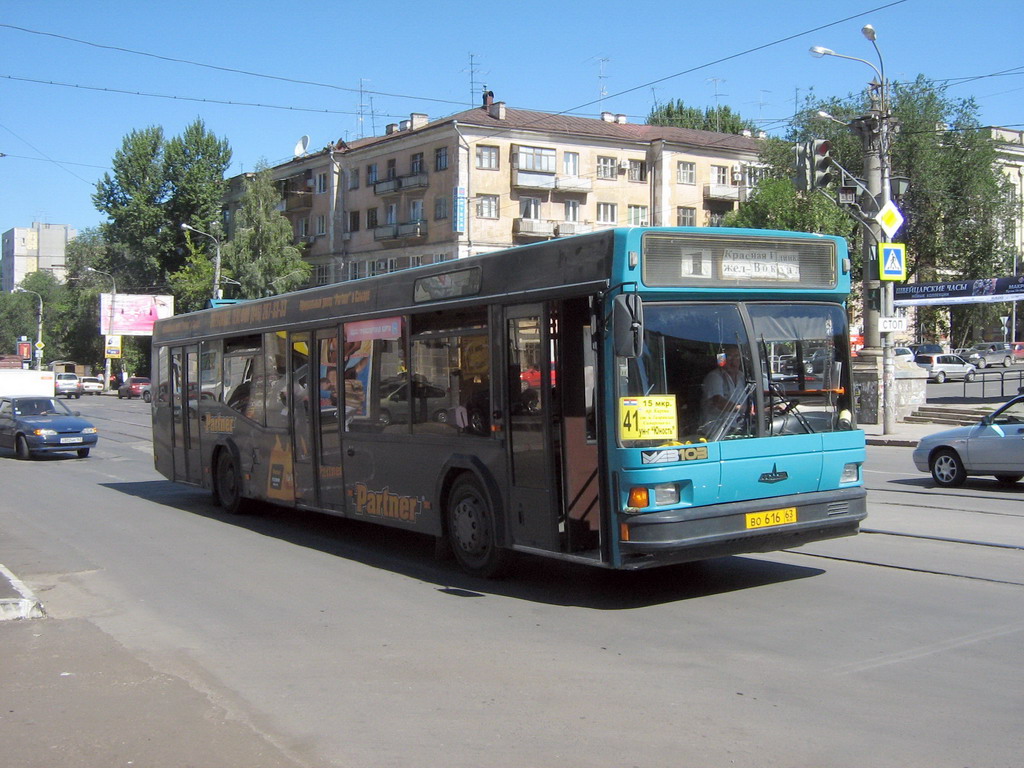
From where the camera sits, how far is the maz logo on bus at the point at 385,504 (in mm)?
9938

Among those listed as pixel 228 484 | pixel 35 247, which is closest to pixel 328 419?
pixel 228 484

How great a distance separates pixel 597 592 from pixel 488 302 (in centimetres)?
260

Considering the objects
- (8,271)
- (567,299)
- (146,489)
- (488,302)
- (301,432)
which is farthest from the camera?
(8,271)

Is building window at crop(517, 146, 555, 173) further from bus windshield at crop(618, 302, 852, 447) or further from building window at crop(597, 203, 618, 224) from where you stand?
bus windshield at crop(618, 302, 852, 447)

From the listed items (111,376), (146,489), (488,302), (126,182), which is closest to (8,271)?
(111,376)

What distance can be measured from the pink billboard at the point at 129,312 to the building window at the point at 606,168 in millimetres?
27600

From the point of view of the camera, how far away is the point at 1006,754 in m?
4.66

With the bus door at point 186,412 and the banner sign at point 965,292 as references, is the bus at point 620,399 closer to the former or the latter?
the bus door at point 186,412

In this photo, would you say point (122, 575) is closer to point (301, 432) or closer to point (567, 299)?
point (301, 432)

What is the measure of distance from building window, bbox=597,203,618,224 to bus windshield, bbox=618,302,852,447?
53.5 m

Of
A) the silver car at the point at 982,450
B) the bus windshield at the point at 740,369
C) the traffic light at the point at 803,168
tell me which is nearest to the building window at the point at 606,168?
the traffic light at the point at 803,168

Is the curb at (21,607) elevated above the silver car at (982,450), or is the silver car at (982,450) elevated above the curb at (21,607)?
the silver car at (982,450)

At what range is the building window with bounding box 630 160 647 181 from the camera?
2450 inches

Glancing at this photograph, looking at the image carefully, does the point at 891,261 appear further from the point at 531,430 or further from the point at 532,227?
the point at 532,227
